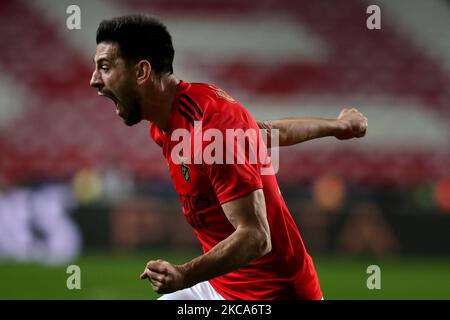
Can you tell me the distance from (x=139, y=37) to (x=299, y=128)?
3.26ft

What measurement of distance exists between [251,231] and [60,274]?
7.43m

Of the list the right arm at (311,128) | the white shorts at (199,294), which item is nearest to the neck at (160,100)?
the right arm at (311,128)

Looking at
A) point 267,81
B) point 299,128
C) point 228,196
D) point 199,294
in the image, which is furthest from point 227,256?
point 267,81

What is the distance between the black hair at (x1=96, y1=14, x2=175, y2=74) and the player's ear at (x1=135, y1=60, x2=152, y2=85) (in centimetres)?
2

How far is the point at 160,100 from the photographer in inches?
121

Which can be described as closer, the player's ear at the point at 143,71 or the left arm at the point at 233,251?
the left arm at the point at 233,251

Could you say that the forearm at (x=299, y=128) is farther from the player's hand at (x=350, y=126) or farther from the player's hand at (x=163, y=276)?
the player's hand at (x=163, y=276)

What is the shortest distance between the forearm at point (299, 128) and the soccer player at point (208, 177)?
492 millimetres

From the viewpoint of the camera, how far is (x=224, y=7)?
14.4 meters

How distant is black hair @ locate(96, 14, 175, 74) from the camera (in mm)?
2988

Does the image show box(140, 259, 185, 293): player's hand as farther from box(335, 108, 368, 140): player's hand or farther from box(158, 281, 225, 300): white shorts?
box(335, 108, 368, 140): player's hand

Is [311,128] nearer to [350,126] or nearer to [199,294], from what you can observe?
[350,126]

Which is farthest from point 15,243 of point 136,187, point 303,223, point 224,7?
point 224,7

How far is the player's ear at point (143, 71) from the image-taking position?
302 centimetres
